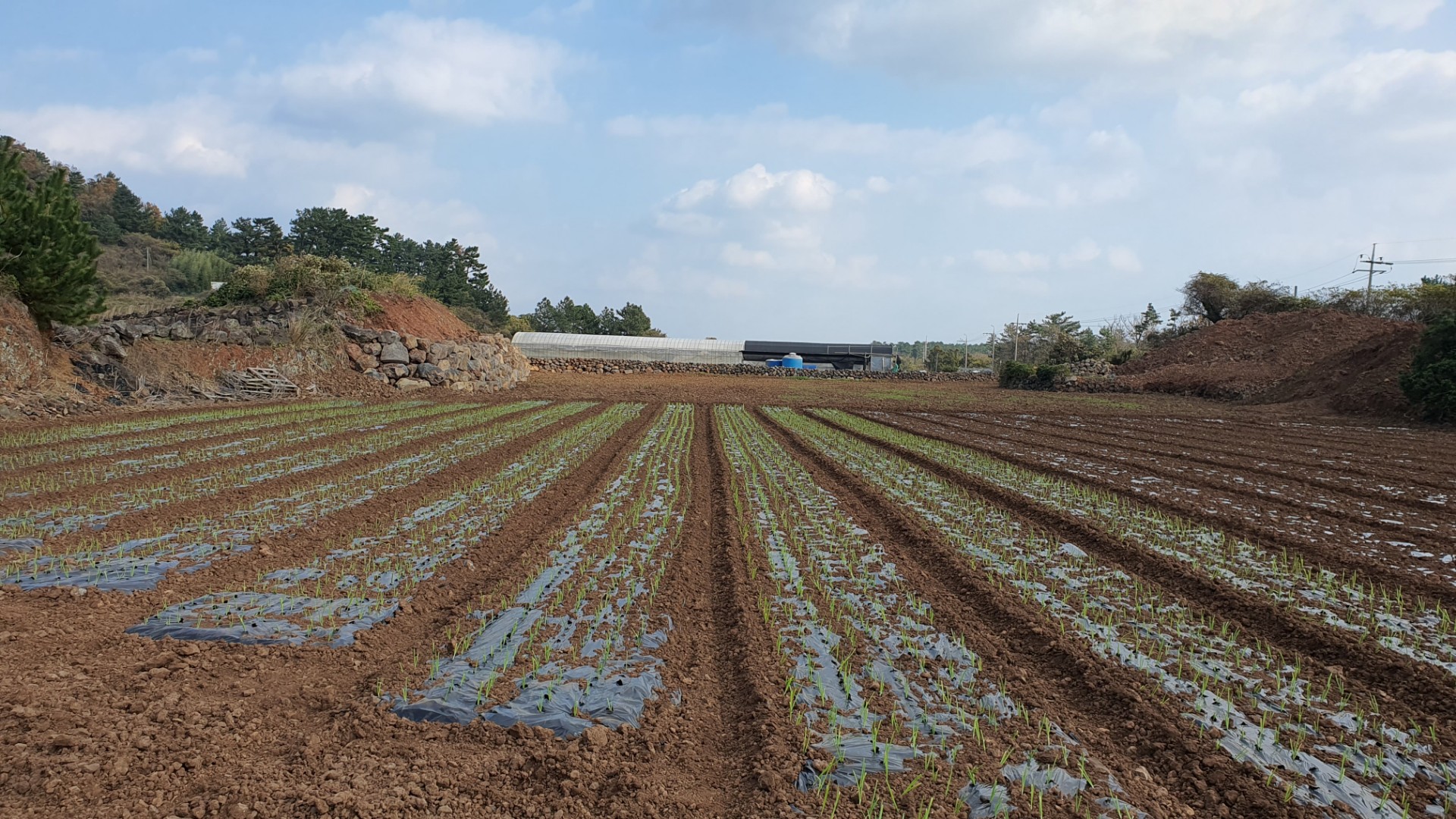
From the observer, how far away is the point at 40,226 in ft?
60.3

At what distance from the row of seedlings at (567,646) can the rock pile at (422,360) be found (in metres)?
22.1

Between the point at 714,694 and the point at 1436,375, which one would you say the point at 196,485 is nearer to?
the point at 714,694

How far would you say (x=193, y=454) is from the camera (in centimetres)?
1216

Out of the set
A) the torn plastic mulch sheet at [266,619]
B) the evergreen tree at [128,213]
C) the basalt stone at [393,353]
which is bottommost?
the torn plastic mulch sheet at [266,619]

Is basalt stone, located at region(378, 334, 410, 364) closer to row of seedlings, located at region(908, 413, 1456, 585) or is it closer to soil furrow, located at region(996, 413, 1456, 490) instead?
soil furrow, located at region(996, 413, 1456, 490)

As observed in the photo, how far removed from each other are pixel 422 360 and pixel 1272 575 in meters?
27.6

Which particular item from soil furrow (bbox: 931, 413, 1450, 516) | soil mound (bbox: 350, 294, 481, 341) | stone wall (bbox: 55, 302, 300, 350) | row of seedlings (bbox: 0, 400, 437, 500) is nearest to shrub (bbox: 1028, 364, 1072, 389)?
soil furrow (bbox: 931, 413, 1450, 516)

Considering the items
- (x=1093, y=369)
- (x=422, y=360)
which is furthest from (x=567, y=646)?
(x=1093, y=369)

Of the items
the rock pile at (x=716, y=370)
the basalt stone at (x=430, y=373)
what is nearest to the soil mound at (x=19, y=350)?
the basalt stone at (x=430, y=373)

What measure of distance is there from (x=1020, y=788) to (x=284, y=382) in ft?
83.3

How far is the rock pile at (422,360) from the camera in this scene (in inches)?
1075

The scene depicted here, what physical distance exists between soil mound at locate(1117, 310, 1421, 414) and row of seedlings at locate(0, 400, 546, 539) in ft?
90.3

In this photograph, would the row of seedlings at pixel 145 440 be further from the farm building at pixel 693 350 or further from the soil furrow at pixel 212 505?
the farm building at pixel 693 350

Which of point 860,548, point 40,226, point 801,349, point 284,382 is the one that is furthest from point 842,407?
point 801,349
